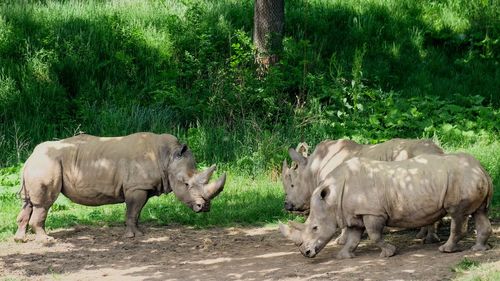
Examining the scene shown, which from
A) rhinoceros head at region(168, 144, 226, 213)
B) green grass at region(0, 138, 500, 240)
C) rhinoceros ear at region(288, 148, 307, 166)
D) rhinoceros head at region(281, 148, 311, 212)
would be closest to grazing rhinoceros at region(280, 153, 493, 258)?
rhinoceros head at region(281, 148, 311, 212)

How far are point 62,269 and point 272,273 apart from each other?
7.55 feet

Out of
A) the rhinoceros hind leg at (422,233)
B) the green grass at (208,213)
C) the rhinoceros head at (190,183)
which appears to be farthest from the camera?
the green grass at (208,213)

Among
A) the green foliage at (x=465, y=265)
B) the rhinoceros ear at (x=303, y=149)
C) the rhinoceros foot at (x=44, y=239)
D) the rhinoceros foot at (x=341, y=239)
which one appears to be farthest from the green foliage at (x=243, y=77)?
the green foliage at (x=465, y=265)

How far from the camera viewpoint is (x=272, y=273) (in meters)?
9.90

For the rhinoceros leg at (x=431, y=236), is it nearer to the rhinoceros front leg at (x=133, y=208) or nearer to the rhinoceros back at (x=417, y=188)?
the rhinoceros back at (x=417, y=188)

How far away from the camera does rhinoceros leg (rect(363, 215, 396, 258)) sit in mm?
10219

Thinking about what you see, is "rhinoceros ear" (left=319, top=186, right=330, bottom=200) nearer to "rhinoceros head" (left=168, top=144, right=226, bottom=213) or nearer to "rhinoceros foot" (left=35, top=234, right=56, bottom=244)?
"rhinoceros head" (left=168, top=144, right=226, bottom=213)

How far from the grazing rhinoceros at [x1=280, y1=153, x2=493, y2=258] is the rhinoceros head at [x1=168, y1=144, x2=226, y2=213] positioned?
1633 millimetres

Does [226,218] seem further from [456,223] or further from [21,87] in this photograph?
[21,87]

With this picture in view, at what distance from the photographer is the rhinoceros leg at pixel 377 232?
33.5ft

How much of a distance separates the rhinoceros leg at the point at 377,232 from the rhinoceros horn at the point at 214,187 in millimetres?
2155

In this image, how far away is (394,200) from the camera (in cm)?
1017

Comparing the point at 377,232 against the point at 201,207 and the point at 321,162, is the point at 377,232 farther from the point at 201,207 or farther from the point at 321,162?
the point at 201,207

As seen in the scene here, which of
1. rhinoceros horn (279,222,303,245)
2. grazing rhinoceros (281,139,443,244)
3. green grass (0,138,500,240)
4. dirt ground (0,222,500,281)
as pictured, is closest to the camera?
dirt ground (0,222,500,281)
